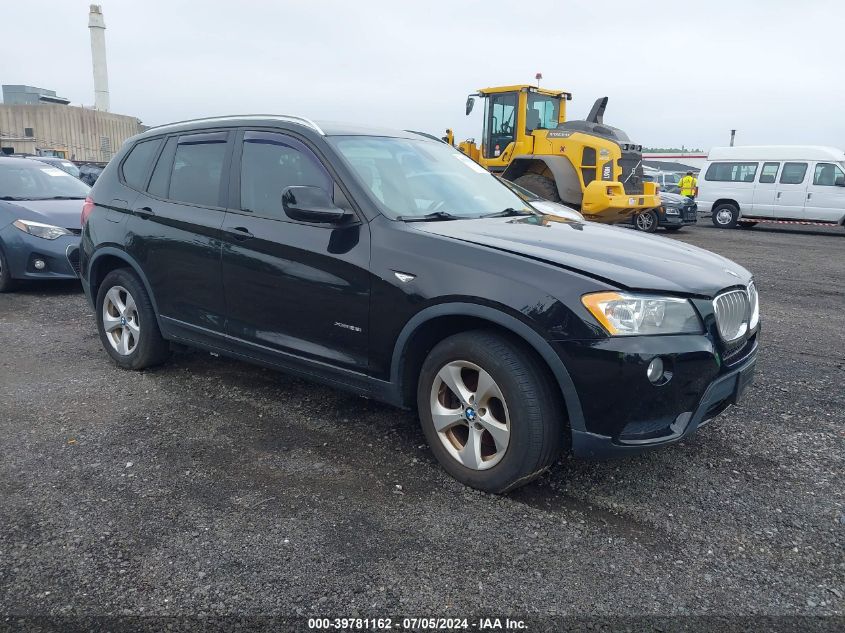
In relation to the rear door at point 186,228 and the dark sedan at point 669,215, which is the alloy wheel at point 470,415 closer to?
the rear door at point 186,228

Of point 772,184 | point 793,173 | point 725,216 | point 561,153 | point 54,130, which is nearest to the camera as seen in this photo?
point 561,153

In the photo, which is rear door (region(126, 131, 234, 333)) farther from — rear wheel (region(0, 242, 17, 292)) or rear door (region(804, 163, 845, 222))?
rear door (region(804, 163, 845, 222))

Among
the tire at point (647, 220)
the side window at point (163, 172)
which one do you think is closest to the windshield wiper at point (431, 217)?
the side window at point (163, 172)

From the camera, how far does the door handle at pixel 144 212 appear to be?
452 cm

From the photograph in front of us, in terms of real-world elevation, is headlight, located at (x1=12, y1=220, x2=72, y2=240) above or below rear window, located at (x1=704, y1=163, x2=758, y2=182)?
below

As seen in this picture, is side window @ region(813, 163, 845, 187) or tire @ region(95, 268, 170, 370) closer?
tire @ region(95, 268, 170, 370)

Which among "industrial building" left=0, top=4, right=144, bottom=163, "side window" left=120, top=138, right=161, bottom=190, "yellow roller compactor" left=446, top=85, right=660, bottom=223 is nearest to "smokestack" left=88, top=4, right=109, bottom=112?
"industrial building" left=0, top=4, right=144, bottom=163

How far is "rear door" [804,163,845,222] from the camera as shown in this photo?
1672 cm

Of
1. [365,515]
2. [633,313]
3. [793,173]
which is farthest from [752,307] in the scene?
[793,173]

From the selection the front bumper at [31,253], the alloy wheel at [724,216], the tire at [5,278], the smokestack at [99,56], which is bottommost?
the tire at [5,278]

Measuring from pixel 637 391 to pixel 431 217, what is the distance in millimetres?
1445

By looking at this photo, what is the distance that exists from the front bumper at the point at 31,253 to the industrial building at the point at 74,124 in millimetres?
59529

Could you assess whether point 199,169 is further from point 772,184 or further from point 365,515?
Answer: point 772,184

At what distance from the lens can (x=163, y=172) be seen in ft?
15.1
